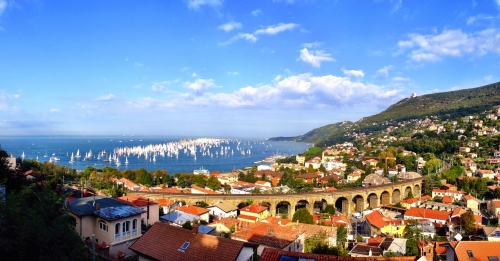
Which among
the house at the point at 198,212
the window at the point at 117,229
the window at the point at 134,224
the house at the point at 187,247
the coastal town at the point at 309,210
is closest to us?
the house at the point at 187,247

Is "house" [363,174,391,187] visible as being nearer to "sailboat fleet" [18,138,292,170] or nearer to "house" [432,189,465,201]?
"house" [432,189,465,201]

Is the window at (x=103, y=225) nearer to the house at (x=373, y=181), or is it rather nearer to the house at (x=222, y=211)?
the house at (x=222, y=211)

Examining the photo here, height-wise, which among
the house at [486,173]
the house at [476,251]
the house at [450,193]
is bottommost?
the house at [450,193]

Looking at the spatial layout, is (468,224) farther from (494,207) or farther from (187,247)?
(187,247)

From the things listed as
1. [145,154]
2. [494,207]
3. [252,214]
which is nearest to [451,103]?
[494,207]

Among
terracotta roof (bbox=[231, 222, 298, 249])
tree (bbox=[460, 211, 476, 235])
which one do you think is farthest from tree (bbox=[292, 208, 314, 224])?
tree (bbox=[460, 211, 476, 235])

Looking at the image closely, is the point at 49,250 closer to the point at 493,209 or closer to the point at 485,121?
the point at 493,209

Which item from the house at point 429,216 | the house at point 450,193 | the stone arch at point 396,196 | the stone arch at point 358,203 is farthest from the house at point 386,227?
the stone arch at point 396,196
